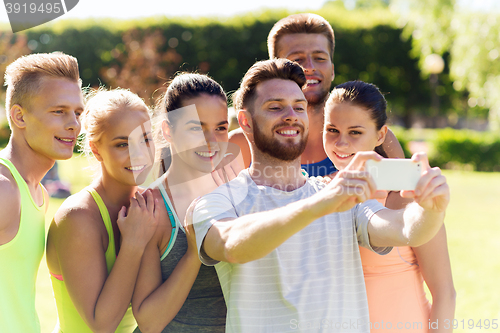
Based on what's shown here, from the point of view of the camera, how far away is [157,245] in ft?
7.68

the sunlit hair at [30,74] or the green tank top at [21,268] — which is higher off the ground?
the sunlit hair at [30,74]

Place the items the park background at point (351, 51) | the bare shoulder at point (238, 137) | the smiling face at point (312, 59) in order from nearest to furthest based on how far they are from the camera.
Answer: the smiling face at point (312, 59) < the bare shoulder at point (238, 137) < the park background at point (351, 51)

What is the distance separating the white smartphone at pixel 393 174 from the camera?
176 cm

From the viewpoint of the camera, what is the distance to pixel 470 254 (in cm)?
788

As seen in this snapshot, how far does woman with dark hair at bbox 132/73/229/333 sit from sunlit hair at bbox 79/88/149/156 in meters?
0.23

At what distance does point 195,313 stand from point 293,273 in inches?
24.7

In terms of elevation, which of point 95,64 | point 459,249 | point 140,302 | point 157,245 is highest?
point 157,245

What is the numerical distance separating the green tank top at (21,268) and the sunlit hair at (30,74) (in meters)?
0.39

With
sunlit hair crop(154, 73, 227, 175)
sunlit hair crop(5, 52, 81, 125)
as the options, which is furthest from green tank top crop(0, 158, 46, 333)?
sunlit hair crop(154, 73, 227, 175)

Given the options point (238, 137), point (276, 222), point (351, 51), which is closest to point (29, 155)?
point (276, 222)

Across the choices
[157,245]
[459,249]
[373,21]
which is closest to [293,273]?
[157,245]

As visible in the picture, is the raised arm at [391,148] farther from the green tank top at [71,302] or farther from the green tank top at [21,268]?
the green tank top at [21,268]

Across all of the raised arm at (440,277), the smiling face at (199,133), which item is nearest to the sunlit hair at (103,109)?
the smiling face at (199,133)

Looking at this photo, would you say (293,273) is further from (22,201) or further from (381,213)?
(22,201)
